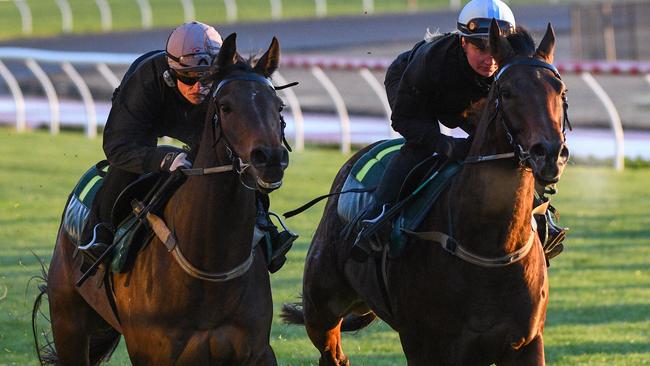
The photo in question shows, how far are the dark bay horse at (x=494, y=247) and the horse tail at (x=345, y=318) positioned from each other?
138 centimetres

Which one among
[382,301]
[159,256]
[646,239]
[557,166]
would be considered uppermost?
[557,166]

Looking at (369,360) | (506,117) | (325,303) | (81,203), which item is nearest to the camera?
(506,117)

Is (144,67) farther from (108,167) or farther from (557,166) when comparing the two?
(557,166)

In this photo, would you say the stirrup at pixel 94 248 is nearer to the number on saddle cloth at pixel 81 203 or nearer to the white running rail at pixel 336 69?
the number on saddle cloth at pixel 81 203

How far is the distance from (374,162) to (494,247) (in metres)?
1.58

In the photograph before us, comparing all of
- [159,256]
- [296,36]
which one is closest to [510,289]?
[159,256]

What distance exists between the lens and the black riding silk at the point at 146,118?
20.3 feet

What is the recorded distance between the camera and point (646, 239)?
12844 mm

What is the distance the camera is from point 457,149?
6332 mm

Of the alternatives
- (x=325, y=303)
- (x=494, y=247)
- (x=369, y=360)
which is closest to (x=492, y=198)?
(x=494, y=247)

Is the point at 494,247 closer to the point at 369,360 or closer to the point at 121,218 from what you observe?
the point at 121,218

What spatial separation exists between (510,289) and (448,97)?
100 cm

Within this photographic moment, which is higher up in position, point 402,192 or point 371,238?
point 402,192

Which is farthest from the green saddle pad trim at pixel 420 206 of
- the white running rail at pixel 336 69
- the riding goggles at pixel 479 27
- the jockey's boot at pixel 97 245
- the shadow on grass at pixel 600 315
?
the white running rail at pixel 336 69
